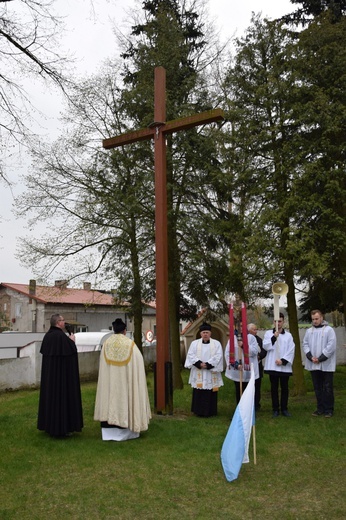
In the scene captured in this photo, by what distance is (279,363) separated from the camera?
10.5 meters

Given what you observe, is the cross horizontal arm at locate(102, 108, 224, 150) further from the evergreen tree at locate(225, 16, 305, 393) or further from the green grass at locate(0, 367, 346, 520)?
the green grass at locate(0, 367, 346, 520)

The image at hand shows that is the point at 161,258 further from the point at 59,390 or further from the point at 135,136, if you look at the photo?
the point at 59,390

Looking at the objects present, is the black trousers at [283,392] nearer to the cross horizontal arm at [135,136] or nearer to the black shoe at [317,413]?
the black shoe at [317,413]

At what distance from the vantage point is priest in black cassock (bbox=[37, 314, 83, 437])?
28.4ft

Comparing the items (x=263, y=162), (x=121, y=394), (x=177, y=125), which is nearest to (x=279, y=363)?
(x=121, y=394)

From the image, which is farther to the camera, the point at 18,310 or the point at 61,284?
the point at 18,310

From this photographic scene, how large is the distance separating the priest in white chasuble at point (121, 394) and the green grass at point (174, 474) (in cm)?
27

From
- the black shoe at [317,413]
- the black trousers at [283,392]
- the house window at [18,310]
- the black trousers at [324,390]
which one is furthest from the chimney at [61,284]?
the house window at [18,310]

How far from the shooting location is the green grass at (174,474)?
5.58 m

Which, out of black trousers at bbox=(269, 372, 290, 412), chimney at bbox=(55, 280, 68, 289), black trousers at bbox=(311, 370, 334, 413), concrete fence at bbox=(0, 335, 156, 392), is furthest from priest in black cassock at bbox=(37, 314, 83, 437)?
chimney at bbox=(55, 280, 68, 289)

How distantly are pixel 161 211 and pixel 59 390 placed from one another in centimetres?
393

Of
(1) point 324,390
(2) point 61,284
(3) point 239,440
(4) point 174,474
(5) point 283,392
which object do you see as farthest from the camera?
(2) point 61,284

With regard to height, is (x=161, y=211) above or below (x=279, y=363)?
above

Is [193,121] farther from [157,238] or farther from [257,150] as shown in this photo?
[257,150]
